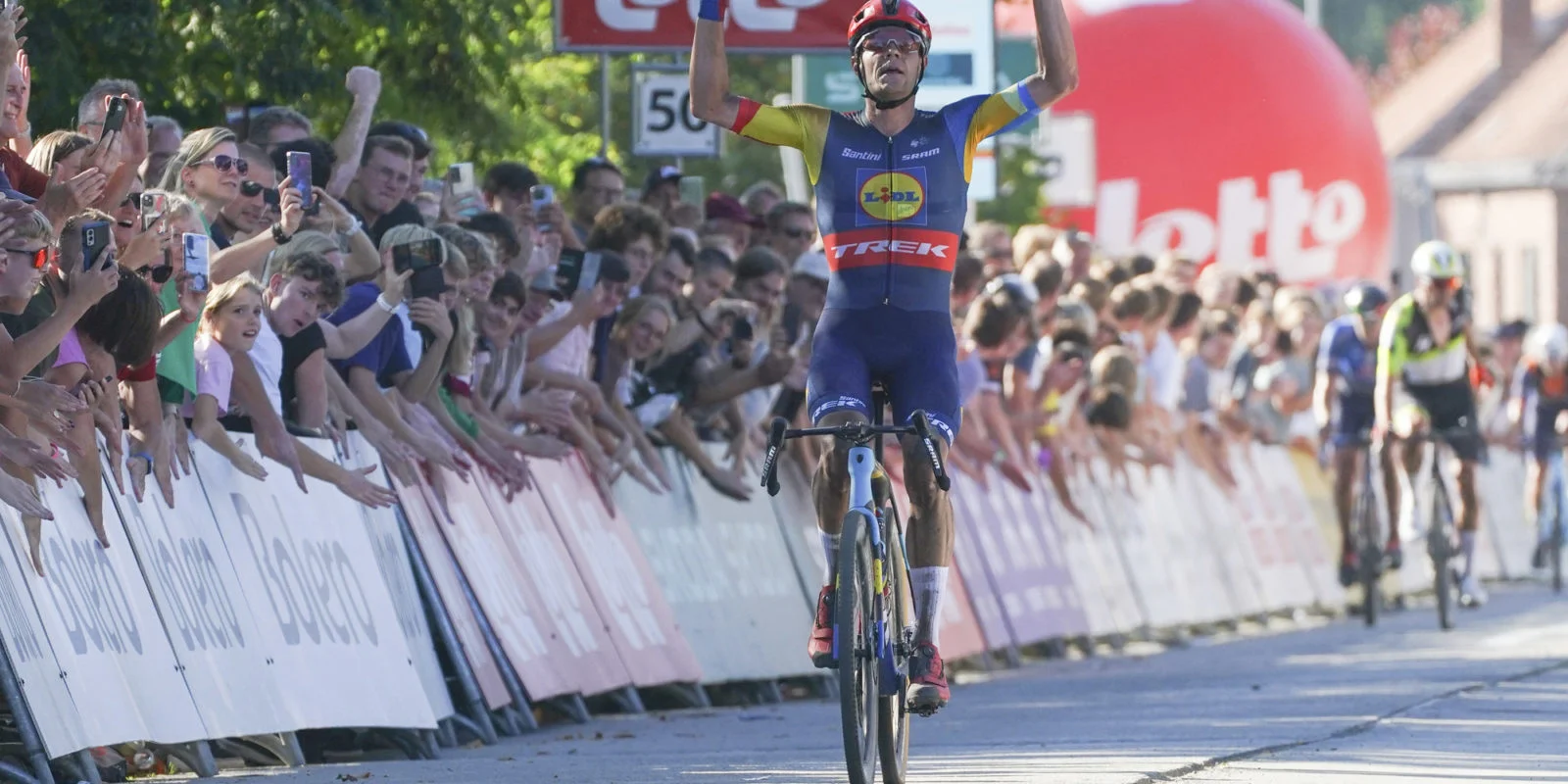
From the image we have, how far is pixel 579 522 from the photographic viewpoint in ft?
45.3

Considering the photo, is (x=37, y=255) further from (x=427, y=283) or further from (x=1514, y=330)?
(x=1514, y=330)

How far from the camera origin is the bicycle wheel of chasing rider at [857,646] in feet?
29.1

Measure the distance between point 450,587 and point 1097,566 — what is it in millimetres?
8529

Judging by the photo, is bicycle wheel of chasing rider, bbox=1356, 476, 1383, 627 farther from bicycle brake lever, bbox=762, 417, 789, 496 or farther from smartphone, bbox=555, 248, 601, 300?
bicycle brake lever, bbox=762, 417, 789, 496

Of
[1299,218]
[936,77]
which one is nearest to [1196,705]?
[936,77]

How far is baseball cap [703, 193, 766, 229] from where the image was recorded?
56.6 feet

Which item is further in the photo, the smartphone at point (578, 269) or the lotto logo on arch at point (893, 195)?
the smartphone at point (578, 269)

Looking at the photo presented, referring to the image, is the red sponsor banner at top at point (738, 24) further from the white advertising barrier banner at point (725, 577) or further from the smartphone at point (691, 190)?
the white advertising barrier banner at point (725, 577)

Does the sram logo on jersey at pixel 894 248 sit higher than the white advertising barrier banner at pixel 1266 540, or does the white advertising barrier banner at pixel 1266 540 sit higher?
the sram logo on jersey at pixel 894 248

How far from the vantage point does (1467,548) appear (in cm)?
2161

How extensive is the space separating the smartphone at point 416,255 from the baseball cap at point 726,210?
16.2 ft

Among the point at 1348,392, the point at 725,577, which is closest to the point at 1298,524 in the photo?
the point at 1348,392

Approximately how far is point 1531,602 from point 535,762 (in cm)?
1515

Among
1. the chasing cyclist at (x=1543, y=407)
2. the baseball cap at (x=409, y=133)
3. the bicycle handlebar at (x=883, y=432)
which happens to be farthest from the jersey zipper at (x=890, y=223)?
the chasing cyclist at (x=1543, y=407)
